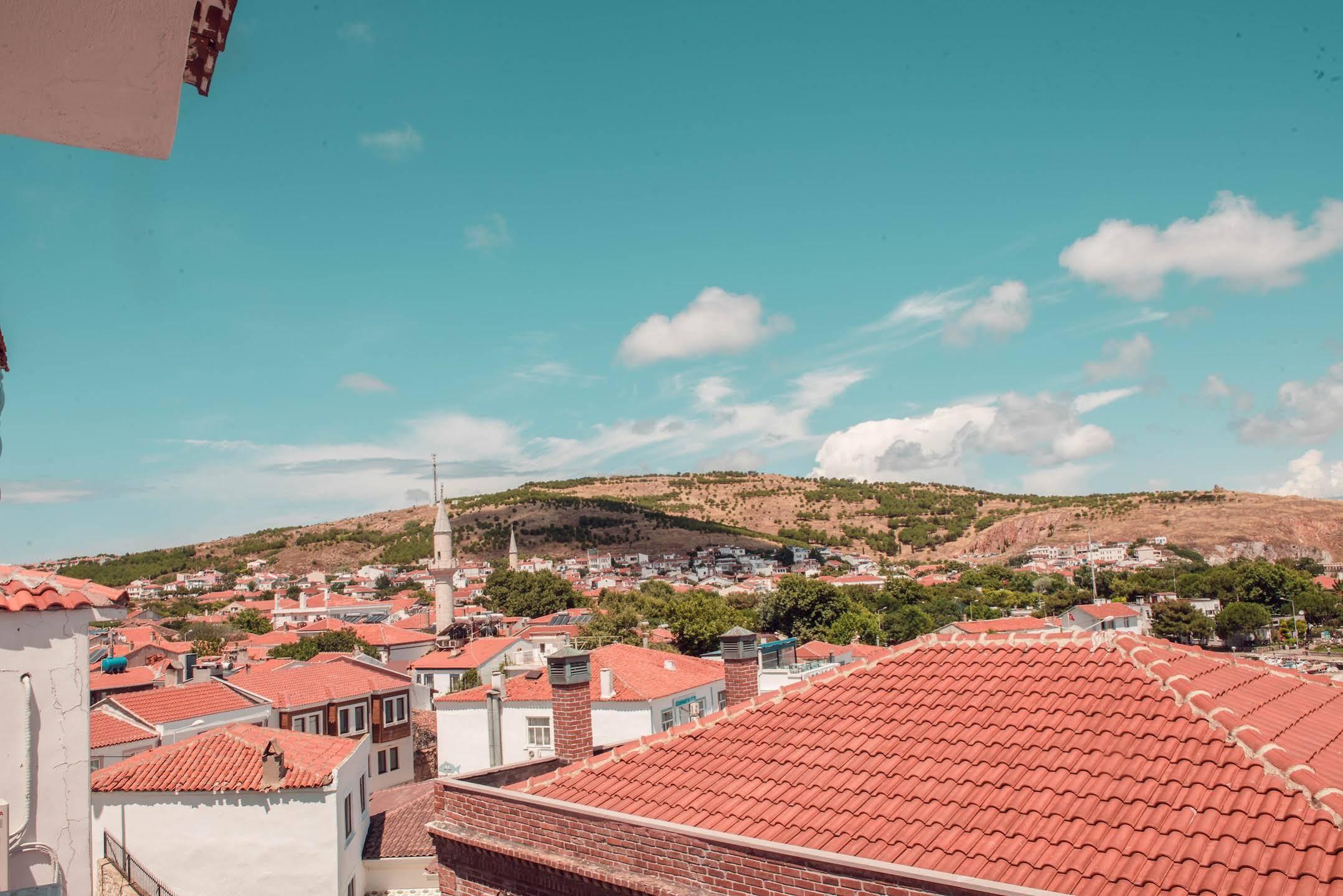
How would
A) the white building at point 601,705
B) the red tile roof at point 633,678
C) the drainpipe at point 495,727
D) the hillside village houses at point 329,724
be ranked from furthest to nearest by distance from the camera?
the red tile roof at point 633,678, the white building at point 601,705, the drainpipe at point 495,727, the hillside village houses at point 329,724

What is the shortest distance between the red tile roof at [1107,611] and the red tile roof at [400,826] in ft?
165

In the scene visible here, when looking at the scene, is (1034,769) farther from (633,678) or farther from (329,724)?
(329,724)

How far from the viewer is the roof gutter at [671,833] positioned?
5648 mm

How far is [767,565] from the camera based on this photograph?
472ft

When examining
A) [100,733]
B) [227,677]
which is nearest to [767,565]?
[227,677]

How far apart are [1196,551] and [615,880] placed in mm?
145568

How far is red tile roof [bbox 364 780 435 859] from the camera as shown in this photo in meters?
21.9

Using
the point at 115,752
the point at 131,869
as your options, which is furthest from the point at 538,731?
the point at 131,869

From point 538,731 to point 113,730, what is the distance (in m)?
12.3

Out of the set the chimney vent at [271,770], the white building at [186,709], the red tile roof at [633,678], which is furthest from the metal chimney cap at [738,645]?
the white building at [186,709]

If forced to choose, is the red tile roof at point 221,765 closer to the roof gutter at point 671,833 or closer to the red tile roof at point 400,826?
the red tile roof at point 400,826

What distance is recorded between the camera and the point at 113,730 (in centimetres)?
2416

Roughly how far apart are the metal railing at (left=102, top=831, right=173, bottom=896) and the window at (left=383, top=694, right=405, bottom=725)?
16.5 meters

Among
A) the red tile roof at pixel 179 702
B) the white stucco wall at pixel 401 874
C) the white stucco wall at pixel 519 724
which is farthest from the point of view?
the white stucco wall at pixel 519 724
